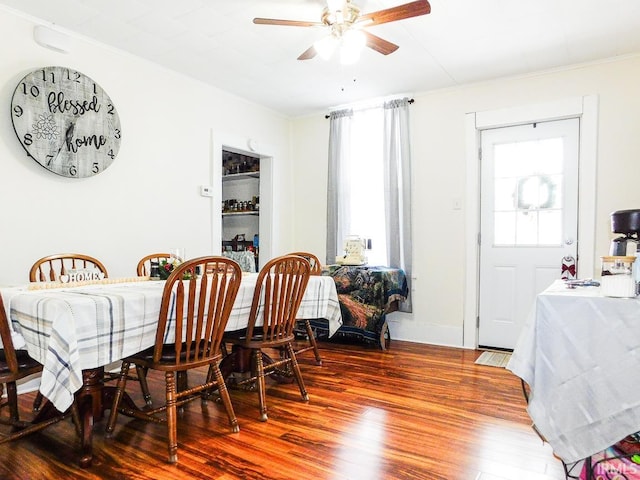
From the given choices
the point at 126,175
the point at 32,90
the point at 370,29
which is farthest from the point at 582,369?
the point at 32,90

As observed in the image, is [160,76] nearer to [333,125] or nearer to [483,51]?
[333,125]

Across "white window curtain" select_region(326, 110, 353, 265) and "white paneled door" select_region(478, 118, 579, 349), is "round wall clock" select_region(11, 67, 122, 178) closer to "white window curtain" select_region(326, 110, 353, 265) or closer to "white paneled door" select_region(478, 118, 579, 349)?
"white window curtain" select_region(326, 110, 353, 265)

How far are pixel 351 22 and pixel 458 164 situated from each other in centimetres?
209

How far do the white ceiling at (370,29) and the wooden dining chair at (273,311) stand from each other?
165 cm

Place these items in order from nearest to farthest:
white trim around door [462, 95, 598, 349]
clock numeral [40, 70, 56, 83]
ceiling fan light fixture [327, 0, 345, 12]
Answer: ceiling fan light fixture [327, 0, 345, 12] → clock numeral [40, 70, 56, 83] → white trim around door [462, 95, 598, 349]

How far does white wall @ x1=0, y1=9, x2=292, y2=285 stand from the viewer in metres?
2.80

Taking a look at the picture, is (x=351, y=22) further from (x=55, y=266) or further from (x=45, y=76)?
(x=55, y=266)

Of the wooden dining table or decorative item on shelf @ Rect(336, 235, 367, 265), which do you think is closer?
the wooden dining table

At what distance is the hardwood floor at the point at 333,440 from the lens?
1854mm

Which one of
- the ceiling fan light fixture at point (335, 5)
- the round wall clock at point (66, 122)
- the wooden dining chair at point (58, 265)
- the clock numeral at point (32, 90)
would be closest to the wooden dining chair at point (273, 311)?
the wooden dining chair at point (58, 265)

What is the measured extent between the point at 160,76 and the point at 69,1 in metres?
1.02

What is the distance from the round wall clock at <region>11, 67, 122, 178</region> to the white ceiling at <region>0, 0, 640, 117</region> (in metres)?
0.40

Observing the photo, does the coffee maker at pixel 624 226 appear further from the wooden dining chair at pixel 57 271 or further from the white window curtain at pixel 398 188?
the wooden dining chair at pixel 57 271

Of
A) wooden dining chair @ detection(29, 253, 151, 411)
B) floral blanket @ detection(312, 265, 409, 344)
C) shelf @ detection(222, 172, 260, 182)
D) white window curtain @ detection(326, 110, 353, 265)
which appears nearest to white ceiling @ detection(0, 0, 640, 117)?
white window curtain @ detection(326, 110, 353, 265)
